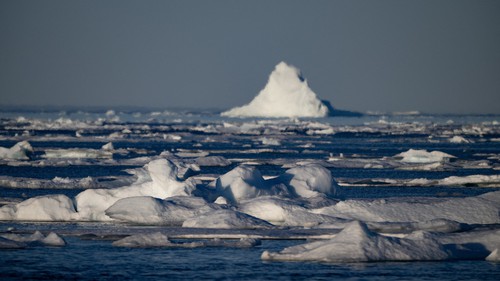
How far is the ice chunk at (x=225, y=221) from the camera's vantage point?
19.5 meters

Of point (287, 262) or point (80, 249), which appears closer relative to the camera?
point (287, 262)

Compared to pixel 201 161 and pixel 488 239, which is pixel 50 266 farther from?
pixel 201 161

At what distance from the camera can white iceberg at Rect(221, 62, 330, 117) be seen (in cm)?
10981

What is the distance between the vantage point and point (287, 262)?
16.1 metres

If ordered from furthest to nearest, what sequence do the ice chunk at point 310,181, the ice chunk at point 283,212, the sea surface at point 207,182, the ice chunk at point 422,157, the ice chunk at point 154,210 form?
the ice chunk at point 422,157 → the ice chunk at point 310,181 → the ice chunk at point 154,210 → the ice chunk at point 283,212 → the sea surface at point 207,182

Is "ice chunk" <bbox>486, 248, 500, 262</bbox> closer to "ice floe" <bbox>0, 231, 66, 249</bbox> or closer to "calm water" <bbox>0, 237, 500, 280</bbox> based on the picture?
"calm water" <bbox>0, 237, 500, 280</bbox>

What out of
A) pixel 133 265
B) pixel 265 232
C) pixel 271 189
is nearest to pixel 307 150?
pixel 271 189

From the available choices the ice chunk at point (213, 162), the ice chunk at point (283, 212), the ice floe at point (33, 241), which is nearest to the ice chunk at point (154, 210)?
the ice chunk at point (283, 212)

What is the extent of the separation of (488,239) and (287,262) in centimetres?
388

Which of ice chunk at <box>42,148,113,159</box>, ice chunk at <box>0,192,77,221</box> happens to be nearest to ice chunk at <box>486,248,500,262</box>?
ice chunk at <box>0,192,77,221</box>

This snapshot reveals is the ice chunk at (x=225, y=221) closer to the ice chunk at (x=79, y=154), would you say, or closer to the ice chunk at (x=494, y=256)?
the ice chunk at (x=494, y=256)

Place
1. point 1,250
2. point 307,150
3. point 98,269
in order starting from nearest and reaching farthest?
1. point 98,269
2. point 1,250
3. point 307,150

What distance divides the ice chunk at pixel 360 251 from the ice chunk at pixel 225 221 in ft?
10.8

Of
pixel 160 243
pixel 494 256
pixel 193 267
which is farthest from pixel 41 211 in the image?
pixel 494 256
